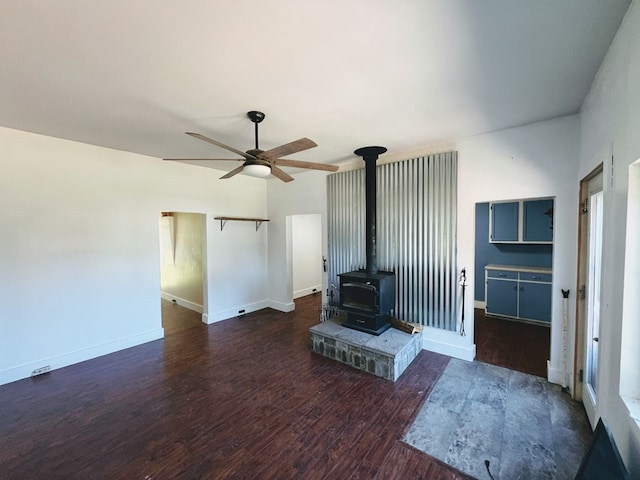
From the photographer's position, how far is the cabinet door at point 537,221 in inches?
174

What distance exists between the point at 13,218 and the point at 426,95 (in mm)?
4494

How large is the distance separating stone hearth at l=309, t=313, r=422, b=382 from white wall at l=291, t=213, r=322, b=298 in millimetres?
2891

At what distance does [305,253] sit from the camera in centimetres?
673

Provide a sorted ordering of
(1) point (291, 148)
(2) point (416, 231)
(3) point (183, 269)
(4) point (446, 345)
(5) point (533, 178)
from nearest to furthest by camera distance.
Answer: (1) point (291, 148), (5) point (533, 178), (4) point (446, 345), (2) point (416, 231), (3) point (183, 269)

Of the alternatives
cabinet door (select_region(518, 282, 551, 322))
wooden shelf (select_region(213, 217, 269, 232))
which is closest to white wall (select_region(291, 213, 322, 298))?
wooden shelf (select_region(213, 217, 269, 232))

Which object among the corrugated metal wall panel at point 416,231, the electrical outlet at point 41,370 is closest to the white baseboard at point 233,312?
the electrical outlet at point 41,370

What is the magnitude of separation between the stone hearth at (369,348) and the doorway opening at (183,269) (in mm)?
2540

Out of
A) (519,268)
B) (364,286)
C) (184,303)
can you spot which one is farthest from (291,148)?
(184,303)

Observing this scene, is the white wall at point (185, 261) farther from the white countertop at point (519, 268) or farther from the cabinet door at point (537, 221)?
the cabinet door at point (537, 221)

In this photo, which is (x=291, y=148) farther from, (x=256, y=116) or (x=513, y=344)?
(x=513, y=344)

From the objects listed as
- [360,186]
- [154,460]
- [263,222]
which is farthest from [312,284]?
[154,460]

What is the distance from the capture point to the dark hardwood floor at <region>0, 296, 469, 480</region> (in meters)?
1.88

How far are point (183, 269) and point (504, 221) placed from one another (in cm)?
639

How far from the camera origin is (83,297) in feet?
11.3
